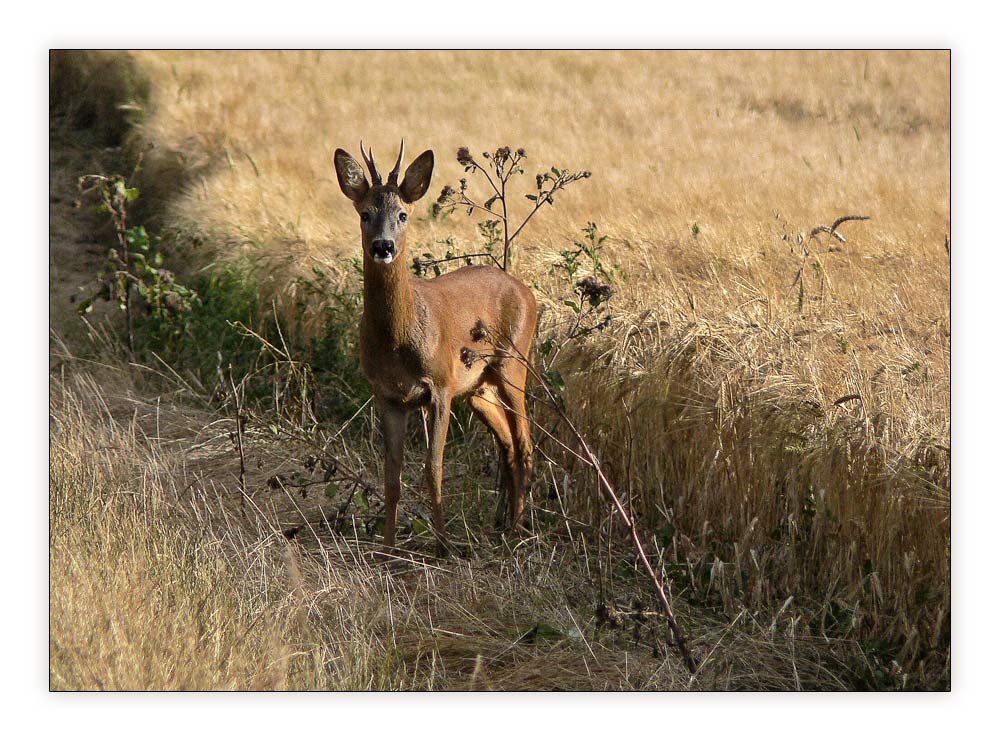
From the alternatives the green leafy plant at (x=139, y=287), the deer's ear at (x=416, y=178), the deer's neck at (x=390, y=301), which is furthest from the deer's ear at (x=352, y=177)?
the green leafy plant at (x=139, y=287)

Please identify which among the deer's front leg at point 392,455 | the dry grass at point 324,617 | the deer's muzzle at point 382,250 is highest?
the deer's muzzle at point 382,250

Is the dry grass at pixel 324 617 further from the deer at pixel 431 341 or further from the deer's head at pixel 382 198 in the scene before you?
the deer's head at pixel 382 198

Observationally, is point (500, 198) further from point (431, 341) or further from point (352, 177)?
point (352, 177)

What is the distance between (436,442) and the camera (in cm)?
643

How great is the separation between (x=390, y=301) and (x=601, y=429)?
1873 mm

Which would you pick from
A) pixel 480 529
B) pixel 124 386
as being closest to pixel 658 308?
pixel 480 529

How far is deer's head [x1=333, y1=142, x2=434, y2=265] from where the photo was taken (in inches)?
223

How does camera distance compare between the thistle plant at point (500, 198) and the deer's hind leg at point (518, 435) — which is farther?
the thistle plant at point (500, 198)

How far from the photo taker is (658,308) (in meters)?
7.76

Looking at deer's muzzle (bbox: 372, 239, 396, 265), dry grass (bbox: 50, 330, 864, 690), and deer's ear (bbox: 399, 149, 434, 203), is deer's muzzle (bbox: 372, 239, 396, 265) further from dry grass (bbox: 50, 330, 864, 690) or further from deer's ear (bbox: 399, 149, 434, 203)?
dry grass (bbox: 50, 330, 864, 690)

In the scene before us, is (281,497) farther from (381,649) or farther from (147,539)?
(381,649)


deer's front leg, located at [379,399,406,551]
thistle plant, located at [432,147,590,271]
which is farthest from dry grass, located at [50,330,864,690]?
thistle plant, located at [432,147,590,271]

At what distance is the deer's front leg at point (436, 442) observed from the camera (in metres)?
6.37

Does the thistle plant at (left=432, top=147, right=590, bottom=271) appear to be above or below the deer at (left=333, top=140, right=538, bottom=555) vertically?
above
